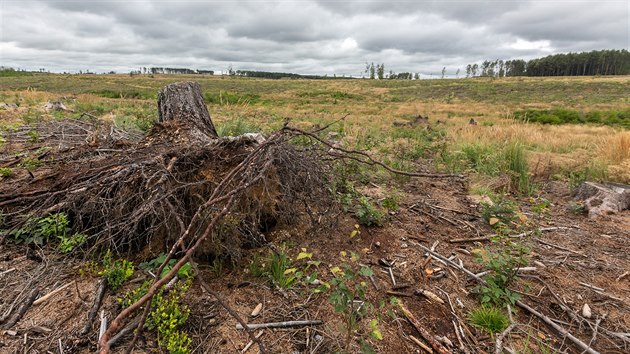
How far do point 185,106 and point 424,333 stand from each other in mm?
3270

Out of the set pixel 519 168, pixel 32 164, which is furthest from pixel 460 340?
pixel 519 168

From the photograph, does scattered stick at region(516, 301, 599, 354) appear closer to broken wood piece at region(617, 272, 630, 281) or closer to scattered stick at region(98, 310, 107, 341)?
broken wood piece at region(617, 272, 630, 281)

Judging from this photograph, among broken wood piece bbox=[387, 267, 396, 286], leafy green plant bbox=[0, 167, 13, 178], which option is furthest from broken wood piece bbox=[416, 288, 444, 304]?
leafy green plant bbox=[0, 167, 13, 178]

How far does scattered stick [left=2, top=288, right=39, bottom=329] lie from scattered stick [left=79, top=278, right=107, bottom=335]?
0.35 meters

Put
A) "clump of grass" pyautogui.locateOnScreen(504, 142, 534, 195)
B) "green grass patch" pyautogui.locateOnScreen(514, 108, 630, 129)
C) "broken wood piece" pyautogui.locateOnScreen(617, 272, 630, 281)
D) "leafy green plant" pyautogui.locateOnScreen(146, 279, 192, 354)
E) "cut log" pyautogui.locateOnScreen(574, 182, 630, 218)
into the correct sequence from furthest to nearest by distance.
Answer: "green grass patch" pyautogui.locateOnScreen(514, 108, 630, 129), "clump of grass" pyautogui.locateOnScreen(504, 142, 534, 195), "cut log" pyautogui.locateOnScreen(574, 182, 630, 218), "broken wood piece" pyautogui.locateOnScreen(617, 272, 630, 281), "leafy green plant" pyautogui.locateOnScreen(146, 279, 192, 354)

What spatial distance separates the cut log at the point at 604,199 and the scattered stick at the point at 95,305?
480 cm

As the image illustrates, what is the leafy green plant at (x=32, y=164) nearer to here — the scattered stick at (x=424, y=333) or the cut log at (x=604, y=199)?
the scattered stick at (x=424, y=333)

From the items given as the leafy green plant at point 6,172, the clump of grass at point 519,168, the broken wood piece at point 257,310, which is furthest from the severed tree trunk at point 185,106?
the clump of grass at point 519,168

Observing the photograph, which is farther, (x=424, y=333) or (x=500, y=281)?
(x=500, y=281)

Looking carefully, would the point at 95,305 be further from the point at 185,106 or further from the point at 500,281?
the point at 500,281

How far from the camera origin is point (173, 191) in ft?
6.17

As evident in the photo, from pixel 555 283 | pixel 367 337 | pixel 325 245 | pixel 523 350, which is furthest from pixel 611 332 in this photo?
pixel 325 245

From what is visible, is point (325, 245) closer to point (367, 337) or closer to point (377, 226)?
point (377, 226)

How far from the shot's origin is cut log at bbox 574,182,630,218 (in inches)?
143
